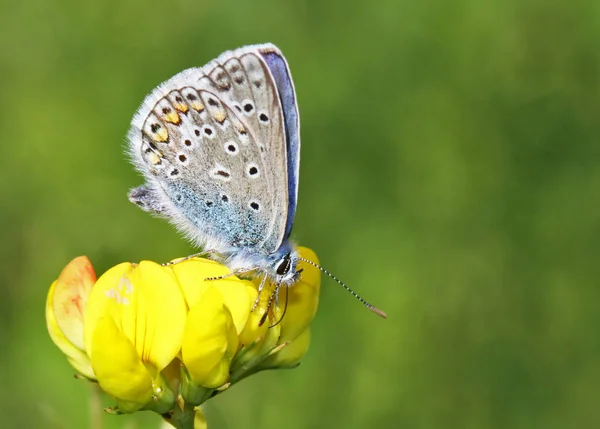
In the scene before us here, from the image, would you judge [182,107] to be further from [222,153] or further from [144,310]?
[144,310]

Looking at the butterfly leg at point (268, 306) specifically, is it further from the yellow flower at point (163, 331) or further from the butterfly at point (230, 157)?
the butterfly at point (230, 157)

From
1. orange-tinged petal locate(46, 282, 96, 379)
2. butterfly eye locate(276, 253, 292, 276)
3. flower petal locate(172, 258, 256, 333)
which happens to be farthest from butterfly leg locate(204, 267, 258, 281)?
orange-tinged petal locate(46, 282, 96, 379)

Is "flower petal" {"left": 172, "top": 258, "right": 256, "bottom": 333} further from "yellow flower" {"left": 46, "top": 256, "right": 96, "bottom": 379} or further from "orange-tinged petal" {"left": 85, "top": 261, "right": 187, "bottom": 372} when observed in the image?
"yellow flower" {"left": 46, "top": 256, "right": 96, "bottom": 379}

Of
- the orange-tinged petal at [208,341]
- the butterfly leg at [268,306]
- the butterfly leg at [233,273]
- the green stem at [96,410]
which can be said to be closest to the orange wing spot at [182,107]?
the butterfly leg at [233,273]

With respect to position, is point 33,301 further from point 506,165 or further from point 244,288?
point 506,165

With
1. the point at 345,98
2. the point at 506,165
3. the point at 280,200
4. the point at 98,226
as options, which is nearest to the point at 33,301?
the point at 98,226

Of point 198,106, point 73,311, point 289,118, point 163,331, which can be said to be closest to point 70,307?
point 73,311
